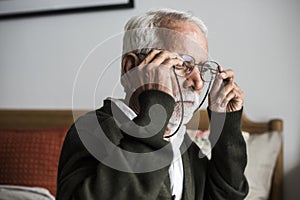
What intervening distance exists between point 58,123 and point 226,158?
1312 millimetres

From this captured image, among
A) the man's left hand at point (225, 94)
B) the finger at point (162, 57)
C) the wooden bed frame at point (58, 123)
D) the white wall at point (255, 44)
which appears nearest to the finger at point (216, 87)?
the man's left hand at point (225, 94)

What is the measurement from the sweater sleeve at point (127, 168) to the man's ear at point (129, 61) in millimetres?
57

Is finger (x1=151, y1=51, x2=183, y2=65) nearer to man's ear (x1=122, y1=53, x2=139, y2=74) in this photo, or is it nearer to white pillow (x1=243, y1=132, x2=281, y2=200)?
man's ear (x1=122, y1=53, x2=139, y2=74)

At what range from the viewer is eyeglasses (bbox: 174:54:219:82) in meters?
0.64

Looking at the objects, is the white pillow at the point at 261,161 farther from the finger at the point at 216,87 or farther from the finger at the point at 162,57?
the finger at the point at 162,57

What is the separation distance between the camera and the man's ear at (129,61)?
2.18ft

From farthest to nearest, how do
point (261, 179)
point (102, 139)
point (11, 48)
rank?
point (11, 48) < point (261, 179) < point (102, 139)

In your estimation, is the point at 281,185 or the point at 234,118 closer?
the point at 234,118

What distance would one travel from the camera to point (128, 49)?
27.8 inches

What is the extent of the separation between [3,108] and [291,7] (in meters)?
1.32

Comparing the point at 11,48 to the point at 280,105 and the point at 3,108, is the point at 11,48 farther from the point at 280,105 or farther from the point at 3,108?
the point at 280,105

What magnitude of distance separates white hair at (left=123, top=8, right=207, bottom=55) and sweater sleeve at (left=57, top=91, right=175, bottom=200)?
10 centimetres

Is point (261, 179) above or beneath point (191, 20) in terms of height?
beneath

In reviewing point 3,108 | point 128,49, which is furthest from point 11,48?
point 128,49
